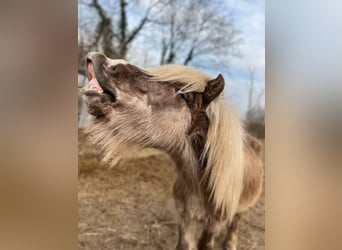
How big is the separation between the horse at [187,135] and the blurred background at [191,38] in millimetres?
32

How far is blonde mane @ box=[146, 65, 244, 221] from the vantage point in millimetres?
1239

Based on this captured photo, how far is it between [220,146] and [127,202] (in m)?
0.36

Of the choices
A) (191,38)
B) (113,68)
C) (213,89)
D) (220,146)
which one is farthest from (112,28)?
(220,146)

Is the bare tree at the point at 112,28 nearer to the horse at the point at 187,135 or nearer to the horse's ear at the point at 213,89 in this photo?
the horse at the point at 187,135

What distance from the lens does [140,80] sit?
1.21m

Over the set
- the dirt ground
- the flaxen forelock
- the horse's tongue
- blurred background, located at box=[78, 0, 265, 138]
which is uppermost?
blurred background, located at box=[78, 0, 265, 138]

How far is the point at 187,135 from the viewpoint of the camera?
1.23 metres

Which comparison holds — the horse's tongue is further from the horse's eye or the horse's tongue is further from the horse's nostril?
the horse's eye

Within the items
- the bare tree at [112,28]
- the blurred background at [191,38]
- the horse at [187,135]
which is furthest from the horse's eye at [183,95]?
the bare tree at [112,28]

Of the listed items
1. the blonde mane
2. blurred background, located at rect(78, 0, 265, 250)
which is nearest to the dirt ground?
blurred background, located at rect(78, 0, 265, 250)

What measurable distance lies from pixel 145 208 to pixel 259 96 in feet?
1.77

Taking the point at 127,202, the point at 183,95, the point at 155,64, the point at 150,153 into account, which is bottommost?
the point at 127,202

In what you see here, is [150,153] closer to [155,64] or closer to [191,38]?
[155,64]
